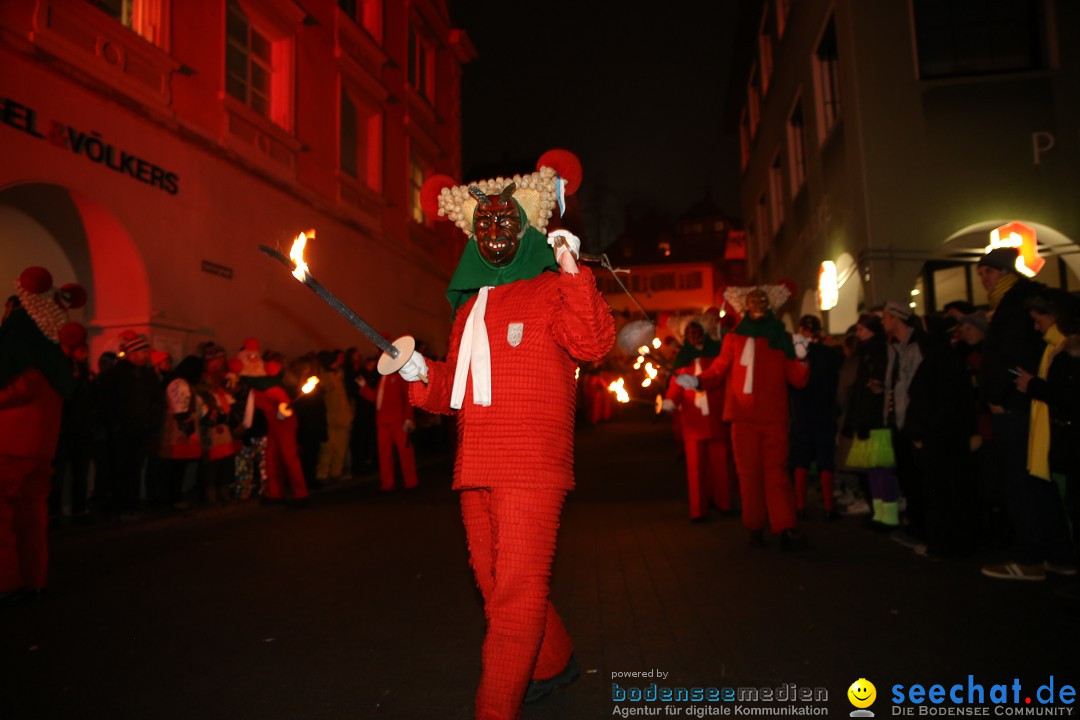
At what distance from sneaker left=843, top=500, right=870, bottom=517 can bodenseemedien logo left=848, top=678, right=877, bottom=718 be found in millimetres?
5135

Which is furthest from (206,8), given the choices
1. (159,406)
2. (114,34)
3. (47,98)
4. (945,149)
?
(945,149)

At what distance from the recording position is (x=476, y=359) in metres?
2.96

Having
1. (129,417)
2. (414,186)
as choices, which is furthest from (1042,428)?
(414,186)

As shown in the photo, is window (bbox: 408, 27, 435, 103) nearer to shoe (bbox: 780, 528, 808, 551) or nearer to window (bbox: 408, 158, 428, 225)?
window (bbox: 408, 158, 428, 225)

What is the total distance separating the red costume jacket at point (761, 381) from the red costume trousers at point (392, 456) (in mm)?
5619

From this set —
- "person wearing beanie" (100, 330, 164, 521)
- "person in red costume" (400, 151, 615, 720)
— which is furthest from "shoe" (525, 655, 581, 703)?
"person wearing beanie" (100, 330, 164, 521)

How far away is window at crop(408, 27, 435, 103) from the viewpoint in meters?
22.3

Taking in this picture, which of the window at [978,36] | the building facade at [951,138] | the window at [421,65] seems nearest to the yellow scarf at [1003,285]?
the building facade at [951,138]

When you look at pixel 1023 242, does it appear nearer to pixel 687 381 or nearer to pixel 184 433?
pixel 687 381

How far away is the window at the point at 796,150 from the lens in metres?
17.2

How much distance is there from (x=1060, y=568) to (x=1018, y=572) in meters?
0.27

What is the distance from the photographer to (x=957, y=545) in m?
5.67

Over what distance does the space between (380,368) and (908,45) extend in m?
11.9

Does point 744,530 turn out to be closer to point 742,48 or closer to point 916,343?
point 916,343
